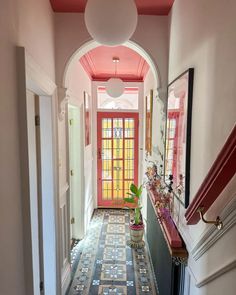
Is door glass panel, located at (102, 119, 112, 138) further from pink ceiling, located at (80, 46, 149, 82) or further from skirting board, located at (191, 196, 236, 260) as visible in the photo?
skirting board, located at (191, 196, 236, 260)

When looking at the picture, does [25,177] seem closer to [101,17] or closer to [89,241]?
[101,17]

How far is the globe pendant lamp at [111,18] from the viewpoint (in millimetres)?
1353

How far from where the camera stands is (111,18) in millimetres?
1368

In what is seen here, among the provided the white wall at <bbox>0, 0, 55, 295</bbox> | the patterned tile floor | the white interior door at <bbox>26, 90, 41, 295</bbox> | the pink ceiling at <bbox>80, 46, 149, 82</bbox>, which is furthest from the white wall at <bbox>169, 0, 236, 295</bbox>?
the pink ceiling at <bbox>80, 46, 149, 82</bbox>

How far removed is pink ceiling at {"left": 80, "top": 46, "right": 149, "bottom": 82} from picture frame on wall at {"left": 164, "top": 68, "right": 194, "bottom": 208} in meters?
1.49

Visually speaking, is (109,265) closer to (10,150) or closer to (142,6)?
(10,150)

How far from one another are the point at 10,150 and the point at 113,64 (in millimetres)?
2985

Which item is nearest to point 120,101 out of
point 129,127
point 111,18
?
A: point 129,127

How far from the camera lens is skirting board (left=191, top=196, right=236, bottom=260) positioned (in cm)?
87

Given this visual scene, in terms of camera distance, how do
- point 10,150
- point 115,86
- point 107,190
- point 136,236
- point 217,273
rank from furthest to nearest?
1. point 107,190
2. point 115,86
3. point 136,236
4. point 10,150
5. point 217,273

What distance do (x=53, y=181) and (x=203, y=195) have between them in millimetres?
1423

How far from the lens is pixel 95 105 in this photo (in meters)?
4.76

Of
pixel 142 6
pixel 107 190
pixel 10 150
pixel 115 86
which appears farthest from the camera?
pixel 107 190

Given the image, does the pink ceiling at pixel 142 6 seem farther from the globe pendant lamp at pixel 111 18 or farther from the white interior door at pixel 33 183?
the white interior door at pixel 33 183
